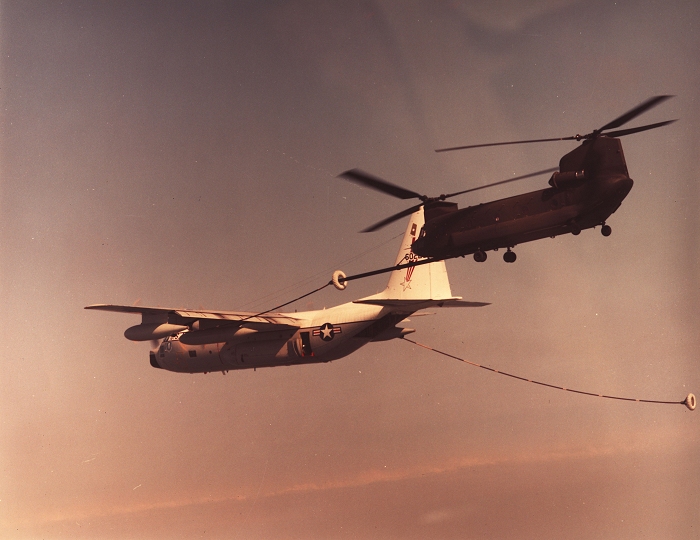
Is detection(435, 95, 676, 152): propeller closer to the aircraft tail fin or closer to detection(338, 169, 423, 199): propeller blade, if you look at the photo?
detection(338, 169, 423, 199): propeller blade

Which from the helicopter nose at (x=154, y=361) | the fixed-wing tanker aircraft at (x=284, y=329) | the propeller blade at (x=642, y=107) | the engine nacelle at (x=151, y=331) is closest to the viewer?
the propeller blade at (x=642, y=107)

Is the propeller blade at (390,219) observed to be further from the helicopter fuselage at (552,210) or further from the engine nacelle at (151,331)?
the engine nacelle at (151,331)

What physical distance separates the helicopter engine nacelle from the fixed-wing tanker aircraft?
1093cm

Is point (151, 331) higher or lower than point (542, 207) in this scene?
lower

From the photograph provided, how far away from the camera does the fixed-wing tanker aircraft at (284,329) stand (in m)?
39.6

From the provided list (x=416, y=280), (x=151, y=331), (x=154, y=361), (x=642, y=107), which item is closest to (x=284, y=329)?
(x=151, y=331)

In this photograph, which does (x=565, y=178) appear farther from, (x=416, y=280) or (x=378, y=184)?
(x=416, y=280)

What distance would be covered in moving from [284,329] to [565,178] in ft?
57.5

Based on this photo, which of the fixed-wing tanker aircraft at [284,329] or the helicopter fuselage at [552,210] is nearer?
the helicopter fuselage at [552,210]

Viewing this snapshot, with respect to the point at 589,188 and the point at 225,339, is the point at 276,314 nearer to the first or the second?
the point at 225,339

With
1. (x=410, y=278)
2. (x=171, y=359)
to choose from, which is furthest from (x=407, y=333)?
(x=171, y=359)

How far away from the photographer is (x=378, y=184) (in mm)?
29328

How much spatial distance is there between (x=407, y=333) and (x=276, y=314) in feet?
21.6

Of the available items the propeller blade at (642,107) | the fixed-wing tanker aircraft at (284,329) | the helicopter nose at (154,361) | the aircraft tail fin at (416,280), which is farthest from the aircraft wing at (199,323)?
the propeller blade at (642,107)
